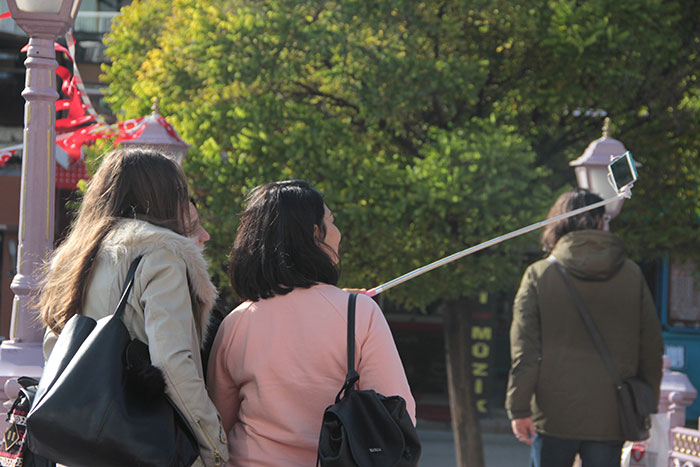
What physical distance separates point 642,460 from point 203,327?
4.23 meters

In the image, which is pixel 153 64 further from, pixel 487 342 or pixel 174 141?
pixel 487 342

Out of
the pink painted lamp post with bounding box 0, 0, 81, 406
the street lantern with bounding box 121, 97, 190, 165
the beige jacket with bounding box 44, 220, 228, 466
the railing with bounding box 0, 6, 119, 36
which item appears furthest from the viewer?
the railing with bounding box 0, 6, 119, 36

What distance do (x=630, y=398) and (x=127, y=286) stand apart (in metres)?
2.48

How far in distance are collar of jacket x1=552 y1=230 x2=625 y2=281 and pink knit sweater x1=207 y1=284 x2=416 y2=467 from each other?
2.03m

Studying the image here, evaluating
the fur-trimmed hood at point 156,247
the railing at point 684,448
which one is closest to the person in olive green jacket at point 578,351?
the fur-trimmed hood at point 156,247

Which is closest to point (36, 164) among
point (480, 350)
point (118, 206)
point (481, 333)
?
point (118, 206)

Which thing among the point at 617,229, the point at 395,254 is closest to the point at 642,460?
the point at 395,254

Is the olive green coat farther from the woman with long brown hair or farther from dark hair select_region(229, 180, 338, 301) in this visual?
the woman with long brown hair

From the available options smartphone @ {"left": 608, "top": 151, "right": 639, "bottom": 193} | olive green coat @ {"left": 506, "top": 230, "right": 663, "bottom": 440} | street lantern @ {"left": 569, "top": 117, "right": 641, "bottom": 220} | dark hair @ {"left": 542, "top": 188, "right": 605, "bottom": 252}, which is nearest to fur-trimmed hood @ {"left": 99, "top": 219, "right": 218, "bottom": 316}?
olive green coat @ {"left": 506, "top": 230, "right": 663, "bottom": 440}

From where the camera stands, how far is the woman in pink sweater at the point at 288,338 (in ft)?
7.67

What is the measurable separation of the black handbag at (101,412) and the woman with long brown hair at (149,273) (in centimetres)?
7

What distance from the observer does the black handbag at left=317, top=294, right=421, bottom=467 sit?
2168 mm

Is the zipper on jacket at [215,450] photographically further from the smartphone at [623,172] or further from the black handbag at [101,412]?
the smartphone at [623,172]

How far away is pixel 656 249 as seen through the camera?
1002 cm
